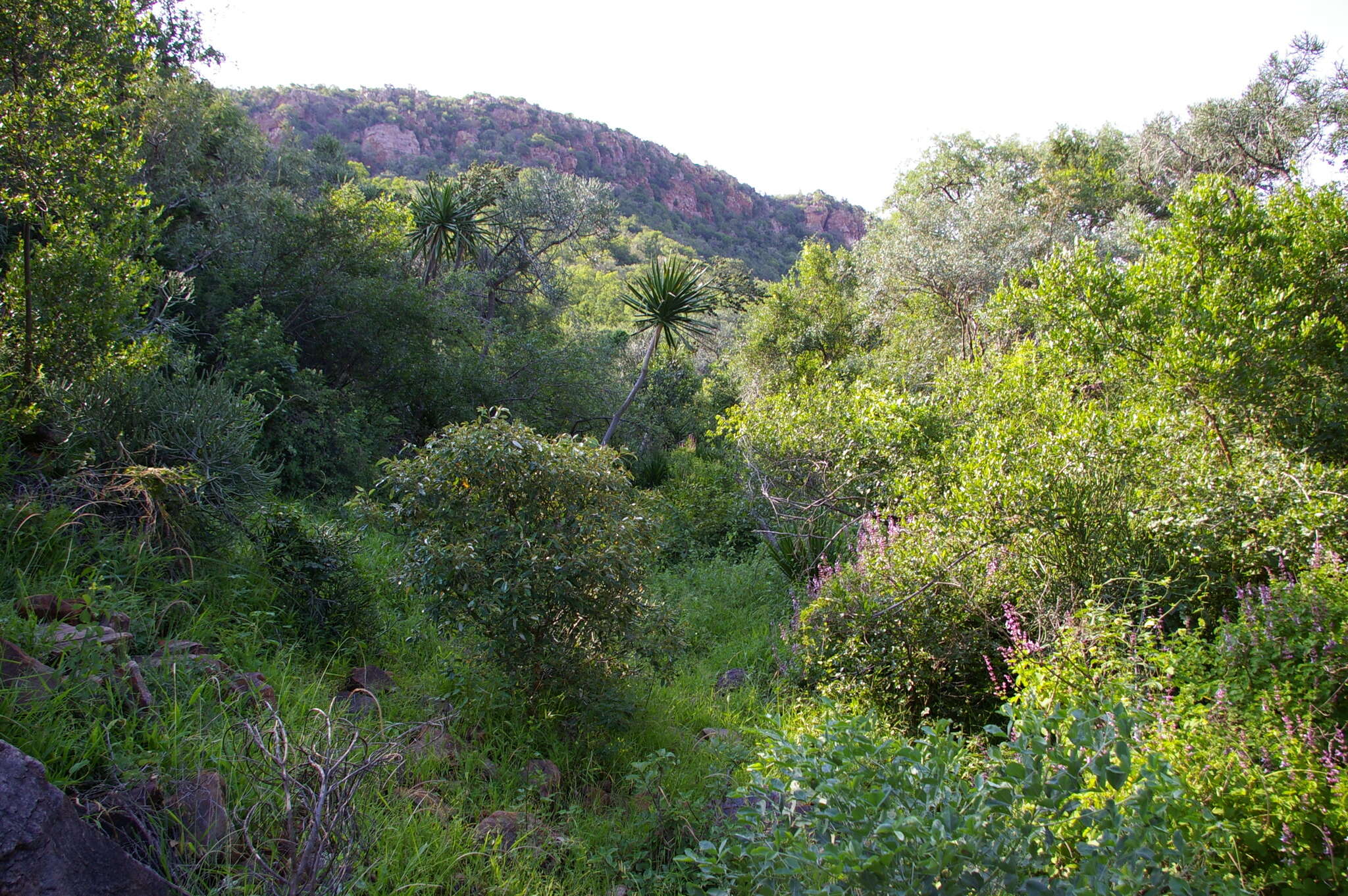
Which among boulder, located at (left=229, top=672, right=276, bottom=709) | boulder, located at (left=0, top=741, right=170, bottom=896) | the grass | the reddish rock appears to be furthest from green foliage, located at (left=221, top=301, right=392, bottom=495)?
the reddish rock

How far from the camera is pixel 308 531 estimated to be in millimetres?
4648

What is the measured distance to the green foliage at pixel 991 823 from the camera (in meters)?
1.56

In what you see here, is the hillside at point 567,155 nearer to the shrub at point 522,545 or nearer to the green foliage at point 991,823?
the shrub at point 522,545

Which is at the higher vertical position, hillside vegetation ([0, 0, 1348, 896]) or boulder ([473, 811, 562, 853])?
hillside vegetation ([0, 0, 1348, 896])

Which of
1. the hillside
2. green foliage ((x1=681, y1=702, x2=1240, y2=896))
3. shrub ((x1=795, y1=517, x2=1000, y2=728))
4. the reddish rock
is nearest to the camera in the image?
green foliage ((x1=681, y1=702, x2=1240, y2=896))

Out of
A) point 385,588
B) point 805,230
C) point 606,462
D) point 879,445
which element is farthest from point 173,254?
point 805,230

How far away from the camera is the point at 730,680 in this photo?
5207 millimetres

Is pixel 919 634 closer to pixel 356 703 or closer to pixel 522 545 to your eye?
pixel 522 545

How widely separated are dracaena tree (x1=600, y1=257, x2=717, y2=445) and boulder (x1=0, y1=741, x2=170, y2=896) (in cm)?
893

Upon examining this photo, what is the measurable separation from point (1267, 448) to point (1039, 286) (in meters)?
2.00

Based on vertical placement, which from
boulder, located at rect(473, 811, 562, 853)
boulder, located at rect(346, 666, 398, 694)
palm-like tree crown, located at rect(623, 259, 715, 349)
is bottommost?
boulder, located at rect(346, 666, 398, 694)

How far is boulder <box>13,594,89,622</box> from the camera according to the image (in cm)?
300

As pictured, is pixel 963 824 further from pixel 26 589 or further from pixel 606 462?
pixel 26 589

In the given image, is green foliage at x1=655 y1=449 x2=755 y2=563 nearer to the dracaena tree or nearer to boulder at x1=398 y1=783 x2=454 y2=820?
the dracaena tree
